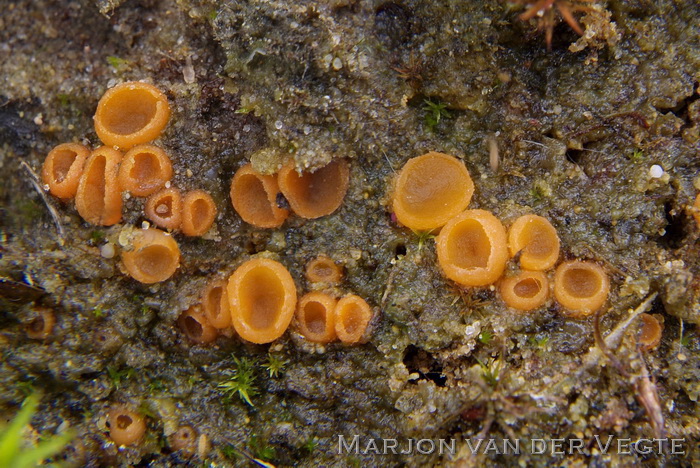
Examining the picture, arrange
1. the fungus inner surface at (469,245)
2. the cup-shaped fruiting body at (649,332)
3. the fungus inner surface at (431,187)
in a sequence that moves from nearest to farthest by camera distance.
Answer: the cup-shaped fruiting body at (649,332) → the fungus inner surface at (469,245) → the fungus inner surface at (431,187)

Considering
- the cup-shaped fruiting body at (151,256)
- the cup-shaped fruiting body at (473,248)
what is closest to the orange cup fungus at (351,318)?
the cup-shaped fruiting body at (473,248)

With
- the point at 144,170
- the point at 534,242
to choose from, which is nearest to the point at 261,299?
the point at 144,170

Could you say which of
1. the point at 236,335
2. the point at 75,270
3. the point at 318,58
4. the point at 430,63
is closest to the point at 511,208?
the point at 430,63

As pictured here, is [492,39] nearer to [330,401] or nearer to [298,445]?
[330,401]

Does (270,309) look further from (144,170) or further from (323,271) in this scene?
(144,170)

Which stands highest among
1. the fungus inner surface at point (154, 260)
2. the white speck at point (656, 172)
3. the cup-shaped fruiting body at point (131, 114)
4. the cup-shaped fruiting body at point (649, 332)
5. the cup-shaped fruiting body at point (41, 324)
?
the cup-shaped fruiting body at point (131, 114)

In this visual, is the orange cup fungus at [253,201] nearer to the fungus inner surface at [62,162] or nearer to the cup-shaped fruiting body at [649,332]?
the fungus inner surface at [62,162]
